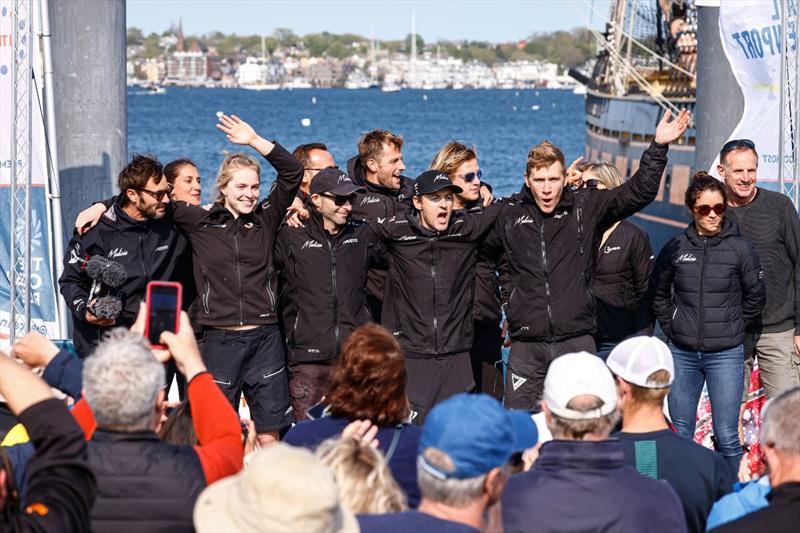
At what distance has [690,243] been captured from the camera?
6816 millimetres

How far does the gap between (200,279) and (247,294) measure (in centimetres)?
30

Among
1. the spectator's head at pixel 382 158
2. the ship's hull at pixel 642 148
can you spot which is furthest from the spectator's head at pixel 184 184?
the ship's hull at pixel 642 148

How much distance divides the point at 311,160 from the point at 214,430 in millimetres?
3980

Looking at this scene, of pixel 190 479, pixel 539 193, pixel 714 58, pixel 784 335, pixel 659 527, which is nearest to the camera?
pixel 190 479

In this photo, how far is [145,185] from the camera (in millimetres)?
6445

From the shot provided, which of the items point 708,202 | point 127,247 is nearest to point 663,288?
point 708,202

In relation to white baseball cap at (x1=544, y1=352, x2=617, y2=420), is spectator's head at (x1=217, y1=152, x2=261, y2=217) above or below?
above

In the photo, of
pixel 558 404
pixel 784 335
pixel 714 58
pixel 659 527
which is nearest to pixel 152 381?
pixel 558 404

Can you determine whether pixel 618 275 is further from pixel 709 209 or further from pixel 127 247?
pixel 127 247

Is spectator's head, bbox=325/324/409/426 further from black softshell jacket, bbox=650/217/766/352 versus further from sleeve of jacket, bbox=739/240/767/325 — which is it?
sleeve of jacket, bbox=739/240/767/325

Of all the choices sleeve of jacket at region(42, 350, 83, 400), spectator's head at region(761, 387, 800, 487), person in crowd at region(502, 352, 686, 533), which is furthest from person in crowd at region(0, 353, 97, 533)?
spectator's head at region(761, 387, 800, 487)

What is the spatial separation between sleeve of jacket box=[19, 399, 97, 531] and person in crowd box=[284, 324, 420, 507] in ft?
3.57

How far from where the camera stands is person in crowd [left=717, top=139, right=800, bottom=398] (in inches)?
277

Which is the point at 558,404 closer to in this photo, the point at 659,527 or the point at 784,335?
the point at 659,527
